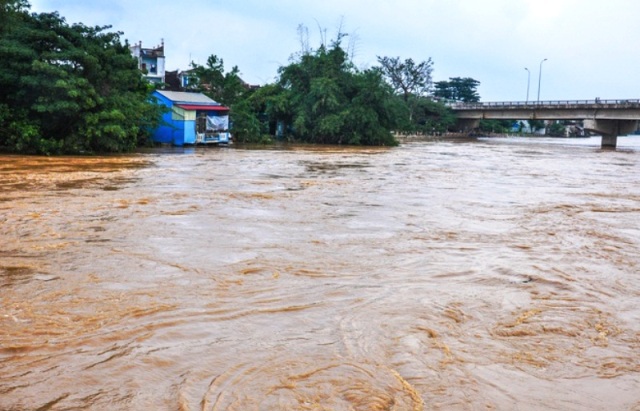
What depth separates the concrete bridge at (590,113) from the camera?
152 feet

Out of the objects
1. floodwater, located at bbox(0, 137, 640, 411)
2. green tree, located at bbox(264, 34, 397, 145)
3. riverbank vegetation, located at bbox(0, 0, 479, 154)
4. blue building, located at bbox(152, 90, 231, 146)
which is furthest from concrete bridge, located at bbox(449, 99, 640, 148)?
floodwater, located at bbox(0, 137, 640, 411)

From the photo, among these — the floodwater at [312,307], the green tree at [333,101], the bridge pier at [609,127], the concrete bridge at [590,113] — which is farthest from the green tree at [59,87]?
the bridge pier at [609,127]

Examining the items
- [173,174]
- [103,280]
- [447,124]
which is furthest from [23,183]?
[447,124]

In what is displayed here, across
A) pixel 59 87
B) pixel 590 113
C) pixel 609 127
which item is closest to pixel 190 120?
pixel 59 87

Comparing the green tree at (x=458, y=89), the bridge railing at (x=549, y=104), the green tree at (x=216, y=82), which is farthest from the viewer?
the green tree at (x=458, y=89)

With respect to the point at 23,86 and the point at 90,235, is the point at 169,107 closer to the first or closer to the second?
the point at 23,86

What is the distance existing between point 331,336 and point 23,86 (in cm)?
1854

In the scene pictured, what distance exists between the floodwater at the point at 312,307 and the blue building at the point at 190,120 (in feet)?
60.0

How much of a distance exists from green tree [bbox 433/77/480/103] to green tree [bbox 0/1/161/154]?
72.7 meters

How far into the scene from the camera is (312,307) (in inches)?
170

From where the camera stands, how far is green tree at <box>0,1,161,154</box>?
727 inches

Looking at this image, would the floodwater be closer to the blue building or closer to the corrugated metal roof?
the blue building

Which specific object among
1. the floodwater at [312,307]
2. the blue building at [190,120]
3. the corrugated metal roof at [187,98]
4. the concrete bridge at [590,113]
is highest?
the concrete bridge at [590,113]

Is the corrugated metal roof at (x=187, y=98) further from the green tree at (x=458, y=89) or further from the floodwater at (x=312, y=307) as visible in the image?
the green tree at (x=458, y=89)
